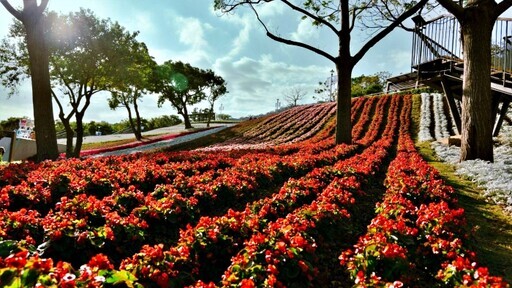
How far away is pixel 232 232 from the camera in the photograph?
508 cm

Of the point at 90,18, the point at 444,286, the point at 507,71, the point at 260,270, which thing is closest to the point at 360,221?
the point at 444,286

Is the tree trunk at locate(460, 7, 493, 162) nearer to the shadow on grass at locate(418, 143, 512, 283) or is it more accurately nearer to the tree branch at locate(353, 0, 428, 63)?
the shadow on grass at locate(418, 143, 512, 283)

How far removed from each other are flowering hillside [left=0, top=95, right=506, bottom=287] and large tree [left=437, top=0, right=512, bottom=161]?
130 inches

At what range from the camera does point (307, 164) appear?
39.0ft

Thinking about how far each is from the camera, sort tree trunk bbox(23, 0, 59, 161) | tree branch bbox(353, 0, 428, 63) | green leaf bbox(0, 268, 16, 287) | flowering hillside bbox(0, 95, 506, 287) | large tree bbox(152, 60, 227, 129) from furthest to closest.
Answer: large tree bbox(152, 60, 227, 129) < tree branch bbox(353, 0, 428, 63) < tree trunk bbox(23, 0, 59, 161) < flowering hillside bbox(0, 95, 506, 287) < green leaf bbox(0, 268, 16, 287)

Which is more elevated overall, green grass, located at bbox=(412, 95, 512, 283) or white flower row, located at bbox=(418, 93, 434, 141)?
white flower row, located at bbox=(418, 93, 434, 141)

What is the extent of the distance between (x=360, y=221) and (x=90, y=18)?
27470 millimetres

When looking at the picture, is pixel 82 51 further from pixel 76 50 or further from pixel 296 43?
pixel 296 43

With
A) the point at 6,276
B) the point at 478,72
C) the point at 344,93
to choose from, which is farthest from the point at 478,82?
the point at 6,276

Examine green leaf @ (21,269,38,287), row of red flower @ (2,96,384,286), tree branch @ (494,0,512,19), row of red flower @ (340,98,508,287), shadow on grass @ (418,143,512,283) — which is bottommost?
shadow on grass @ (418,143,512,283)

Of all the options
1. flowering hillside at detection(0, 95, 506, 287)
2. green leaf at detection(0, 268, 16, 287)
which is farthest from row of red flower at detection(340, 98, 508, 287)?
green leaf at detection(0, 268, 16, 287)

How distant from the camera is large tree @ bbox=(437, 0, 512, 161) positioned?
11.7 m

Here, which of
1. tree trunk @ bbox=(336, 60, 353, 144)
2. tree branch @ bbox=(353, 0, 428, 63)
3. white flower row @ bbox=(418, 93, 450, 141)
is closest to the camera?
tree branch @ bbox=(353, 0, 428, 63)

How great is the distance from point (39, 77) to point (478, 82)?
15.8 meters
